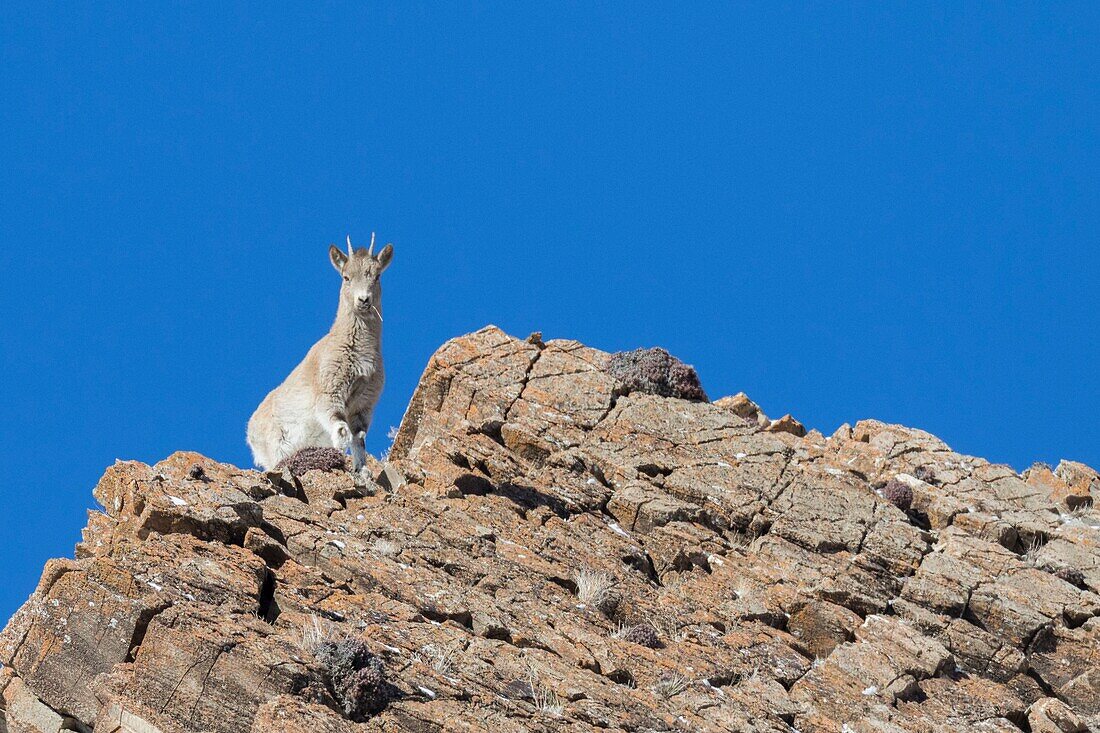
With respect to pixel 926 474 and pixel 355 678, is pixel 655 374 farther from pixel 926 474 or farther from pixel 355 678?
pixel 355 678

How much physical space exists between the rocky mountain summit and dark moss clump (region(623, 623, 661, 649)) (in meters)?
0.04

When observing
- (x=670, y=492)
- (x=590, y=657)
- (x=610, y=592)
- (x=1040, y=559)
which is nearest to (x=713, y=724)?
(x=590, y=657)

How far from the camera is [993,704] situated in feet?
60.7

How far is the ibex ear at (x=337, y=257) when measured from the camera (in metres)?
25.7

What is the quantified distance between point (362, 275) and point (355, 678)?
12257 millimetres

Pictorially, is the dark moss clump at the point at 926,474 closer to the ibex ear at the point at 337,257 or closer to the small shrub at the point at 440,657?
the ibex ear at the point at 337,257

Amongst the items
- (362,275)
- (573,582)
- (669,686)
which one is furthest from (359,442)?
(669,686)

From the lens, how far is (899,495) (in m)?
24.1

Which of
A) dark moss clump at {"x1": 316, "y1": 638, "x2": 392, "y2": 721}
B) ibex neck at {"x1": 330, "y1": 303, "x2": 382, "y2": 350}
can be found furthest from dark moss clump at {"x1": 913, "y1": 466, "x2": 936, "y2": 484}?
dark moss clump at {"x1": 316, "y1": 638, "x2": 392, "y2": 721}

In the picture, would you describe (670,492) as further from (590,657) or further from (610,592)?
(590,657)

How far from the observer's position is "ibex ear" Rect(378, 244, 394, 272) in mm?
25625

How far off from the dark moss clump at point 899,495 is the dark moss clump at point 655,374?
3915mm

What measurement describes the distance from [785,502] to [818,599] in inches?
119

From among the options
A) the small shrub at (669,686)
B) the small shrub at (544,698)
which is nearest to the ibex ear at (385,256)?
the small shrub at (669,686)
